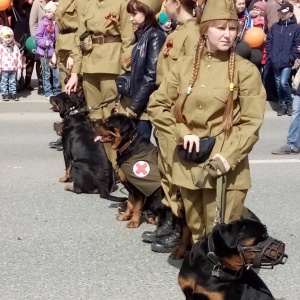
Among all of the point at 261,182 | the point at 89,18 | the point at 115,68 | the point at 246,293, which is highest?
the point at 89,18

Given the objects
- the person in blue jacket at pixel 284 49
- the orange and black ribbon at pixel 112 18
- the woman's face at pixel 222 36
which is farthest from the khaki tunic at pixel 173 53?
the person in blue jacket at pixel 284 49

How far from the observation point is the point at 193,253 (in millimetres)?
4141

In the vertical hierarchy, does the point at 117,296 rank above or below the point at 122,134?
below

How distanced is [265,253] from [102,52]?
4.02 metres

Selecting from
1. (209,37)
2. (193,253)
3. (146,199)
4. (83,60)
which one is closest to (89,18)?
(83,60)

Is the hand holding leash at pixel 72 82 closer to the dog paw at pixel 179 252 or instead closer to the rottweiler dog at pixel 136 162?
the rottweiler dog at pixel 136 162

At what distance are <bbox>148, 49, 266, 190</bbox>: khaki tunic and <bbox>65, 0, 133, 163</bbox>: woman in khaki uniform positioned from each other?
7.81 feet

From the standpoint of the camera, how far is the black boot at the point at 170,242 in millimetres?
5965

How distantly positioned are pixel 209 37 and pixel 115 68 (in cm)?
291

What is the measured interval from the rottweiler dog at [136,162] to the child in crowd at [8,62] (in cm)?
638

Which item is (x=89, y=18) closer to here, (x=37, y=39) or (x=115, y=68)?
(x=115, y=68)

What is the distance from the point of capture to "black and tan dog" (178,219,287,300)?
377cm

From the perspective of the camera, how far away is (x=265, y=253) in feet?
12.2

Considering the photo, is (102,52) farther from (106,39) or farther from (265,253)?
(265,253)
